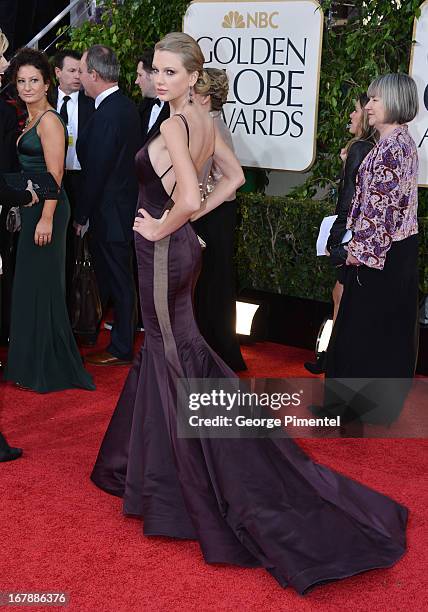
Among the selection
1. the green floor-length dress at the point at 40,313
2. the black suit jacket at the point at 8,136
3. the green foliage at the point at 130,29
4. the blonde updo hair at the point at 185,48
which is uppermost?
the green foliage at the point at 130,29

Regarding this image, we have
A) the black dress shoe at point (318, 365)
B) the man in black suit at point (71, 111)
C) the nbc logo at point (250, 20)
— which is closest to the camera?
the black dress shoe at point (318, 365)

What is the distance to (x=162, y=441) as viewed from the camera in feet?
11.2

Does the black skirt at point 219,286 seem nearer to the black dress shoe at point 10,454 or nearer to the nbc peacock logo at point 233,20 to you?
the nbc peacock logo at point 233,20

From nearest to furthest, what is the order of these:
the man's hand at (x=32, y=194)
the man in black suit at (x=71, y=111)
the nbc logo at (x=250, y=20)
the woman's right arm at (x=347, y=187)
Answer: the man's hand at (x=32, y=194), the woman's right arm at (x=347, y=187), the nbc logo at (x=250, y=20), the man in black suit at (x=71, y=111)

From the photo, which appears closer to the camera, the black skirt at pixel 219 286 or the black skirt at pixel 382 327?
the black skirt at pixel 382 327

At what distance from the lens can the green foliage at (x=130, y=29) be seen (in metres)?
6.55

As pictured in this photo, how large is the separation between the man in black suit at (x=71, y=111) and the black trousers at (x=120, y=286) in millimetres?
393

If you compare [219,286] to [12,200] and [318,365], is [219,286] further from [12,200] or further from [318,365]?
[12,200]

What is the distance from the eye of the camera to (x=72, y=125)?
6.28 m

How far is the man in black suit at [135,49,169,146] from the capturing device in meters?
5.97

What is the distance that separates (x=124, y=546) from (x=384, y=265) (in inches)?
74.7

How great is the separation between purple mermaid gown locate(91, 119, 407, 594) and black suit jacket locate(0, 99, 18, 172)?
1976mm

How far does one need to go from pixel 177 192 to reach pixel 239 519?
1.16 metres

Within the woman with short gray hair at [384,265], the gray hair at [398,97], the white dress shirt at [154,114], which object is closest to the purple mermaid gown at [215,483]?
the woman with short gray hair at [384,265]
